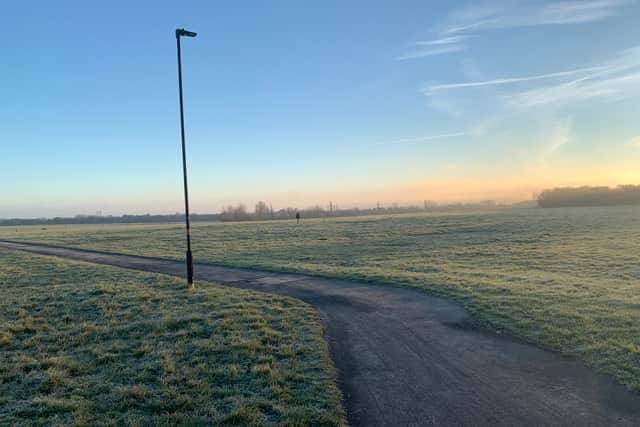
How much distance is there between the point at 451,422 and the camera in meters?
Result: 4.88

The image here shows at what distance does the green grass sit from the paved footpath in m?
0.58

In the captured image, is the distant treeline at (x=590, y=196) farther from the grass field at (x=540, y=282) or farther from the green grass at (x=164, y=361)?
the green grass at (x=164, y=361)

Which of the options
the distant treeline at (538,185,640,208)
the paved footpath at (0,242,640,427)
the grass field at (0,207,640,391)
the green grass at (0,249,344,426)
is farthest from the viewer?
the distant treeline at (538,185,640,208)

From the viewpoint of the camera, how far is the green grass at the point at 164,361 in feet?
17.3

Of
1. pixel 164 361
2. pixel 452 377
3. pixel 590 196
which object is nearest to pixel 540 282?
pixel 452 377

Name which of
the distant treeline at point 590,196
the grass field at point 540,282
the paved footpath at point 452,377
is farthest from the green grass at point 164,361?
the distant treeline at point 590,196

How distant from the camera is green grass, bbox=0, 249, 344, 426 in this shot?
5273 millimetres

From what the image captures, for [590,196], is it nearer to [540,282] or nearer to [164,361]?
[540,282]

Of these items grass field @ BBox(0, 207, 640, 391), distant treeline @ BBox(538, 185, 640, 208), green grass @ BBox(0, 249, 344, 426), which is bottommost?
grass field @ BBox(0, 207, 640, 391)

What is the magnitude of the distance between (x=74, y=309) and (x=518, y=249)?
24.9 meters

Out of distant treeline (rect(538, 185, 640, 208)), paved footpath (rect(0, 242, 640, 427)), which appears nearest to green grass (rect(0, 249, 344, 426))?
paved footpath (rect(0, 242, 640, 427))

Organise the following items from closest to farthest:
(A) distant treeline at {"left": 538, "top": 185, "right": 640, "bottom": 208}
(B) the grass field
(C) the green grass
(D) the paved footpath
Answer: (D) the paved footpath, (C) the green grass, (B) the grass field, (A) distant treeline at {"left": 538, "top": 185, "right": 640, "bottom": 208}

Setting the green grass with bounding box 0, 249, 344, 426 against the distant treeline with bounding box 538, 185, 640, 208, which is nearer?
the green grass with bounding box 0, 249, 344, 426

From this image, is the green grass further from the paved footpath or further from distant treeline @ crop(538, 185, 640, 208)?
distant treeline @ crop(538, 185, 640, 208)
